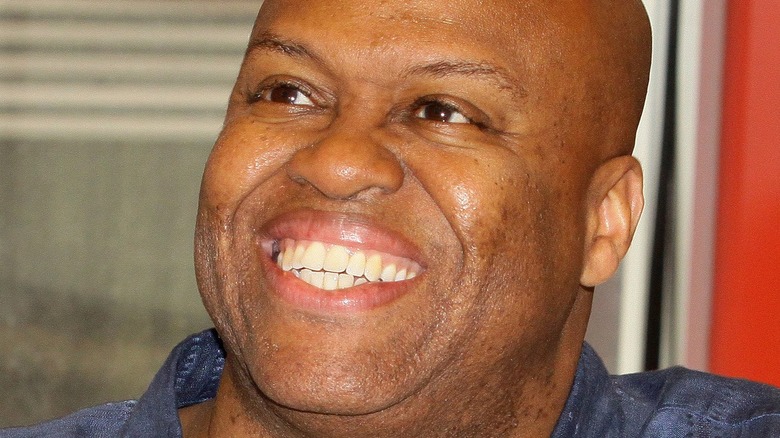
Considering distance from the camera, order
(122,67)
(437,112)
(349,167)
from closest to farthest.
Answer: (349,167) < (437,112) < (122,67)

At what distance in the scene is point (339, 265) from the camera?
1663 millimetres

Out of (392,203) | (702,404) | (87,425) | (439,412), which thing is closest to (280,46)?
(392,203)

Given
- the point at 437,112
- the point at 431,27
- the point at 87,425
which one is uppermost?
the point at 431,27

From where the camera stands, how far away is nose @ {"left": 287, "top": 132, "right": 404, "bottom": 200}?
5.23 ft

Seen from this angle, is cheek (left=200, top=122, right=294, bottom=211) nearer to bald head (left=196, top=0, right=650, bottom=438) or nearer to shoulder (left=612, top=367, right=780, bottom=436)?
bald head (left=196, top=0, right=650, bottom=438)

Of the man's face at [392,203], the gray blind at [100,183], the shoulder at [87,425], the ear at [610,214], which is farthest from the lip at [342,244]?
the gray blind at [100,183]

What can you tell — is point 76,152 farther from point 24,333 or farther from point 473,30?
point 473,30

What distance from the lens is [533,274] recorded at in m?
1.73

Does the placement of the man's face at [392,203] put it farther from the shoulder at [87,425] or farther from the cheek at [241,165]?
the shoulder at [87,425]

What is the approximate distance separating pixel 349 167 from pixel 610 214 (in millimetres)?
526

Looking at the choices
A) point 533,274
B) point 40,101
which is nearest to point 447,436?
point 533,274

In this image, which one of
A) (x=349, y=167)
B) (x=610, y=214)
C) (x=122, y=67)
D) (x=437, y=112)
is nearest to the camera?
(x=349, y=167)

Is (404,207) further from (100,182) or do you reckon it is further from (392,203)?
(100,182)

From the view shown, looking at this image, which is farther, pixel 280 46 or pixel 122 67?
pixel 122 67
